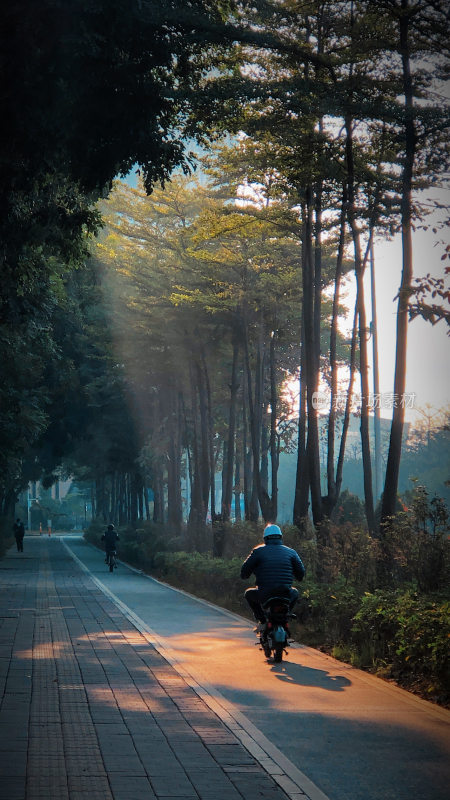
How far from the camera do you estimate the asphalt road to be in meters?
7.07

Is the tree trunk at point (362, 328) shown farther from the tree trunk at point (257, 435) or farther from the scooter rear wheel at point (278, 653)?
the scooter rear wheel at point (278, 653)

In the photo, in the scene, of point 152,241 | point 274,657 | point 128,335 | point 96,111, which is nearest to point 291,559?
point 274,657

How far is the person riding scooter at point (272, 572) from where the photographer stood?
1334 centimetres

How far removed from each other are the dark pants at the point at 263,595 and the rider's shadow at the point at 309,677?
816 mm

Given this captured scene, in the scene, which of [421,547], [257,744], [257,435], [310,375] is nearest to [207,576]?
[310,375]

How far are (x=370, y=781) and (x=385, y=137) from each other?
1328 cm

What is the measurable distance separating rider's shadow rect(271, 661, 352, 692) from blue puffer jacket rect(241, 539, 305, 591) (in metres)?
1.04

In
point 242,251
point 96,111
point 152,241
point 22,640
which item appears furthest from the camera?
point 152,241

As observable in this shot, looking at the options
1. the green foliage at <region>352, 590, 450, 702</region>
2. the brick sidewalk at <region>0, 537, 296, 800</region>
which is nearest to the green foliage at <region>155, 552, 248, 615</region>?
the brick sidewalk at <region>0, 537, 296, 800</region>

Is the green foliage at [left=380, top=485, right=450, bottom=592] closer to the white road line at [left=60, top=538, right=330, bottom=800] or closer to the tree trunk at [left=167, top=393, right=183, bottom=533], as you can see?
the white road line at [left=60, top=538, right=330, bottom=800]

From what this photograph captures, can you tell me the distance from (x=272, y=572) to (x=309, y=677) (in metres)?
1.85

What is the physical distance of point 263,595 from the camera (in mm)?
13398

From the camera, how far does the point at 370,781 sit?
702 cm

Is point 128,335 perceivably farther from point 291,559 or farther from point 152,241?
point 291,559
